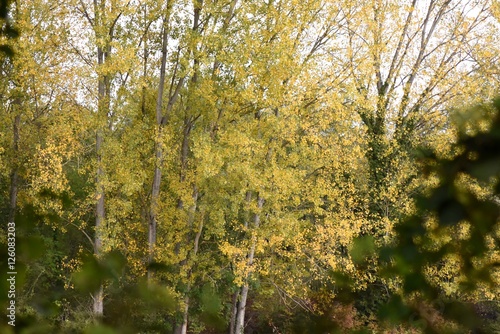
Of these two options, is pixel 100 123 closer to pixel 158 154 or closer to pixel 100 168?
pixel 100 168

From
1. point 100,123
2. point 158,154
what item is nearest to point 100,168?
point 100,123

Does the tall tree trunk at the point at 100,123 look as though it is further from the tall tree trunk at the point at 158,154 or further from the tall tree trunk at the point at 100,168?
the tall tree trunk at the point at 158,154

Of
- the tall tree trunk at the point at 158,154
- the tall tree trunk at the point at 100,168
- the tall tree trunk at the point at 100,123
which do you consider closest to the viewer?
the tall tree trunk at the point at 100,123

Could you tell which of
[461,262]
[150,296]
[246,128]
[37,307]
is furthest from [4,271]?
[246,128]

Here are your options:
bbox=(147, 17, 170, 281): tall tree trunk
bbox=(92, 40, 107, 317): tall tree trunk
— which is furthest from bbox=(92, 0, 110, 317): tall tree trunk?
bbox=(147, 17, 170, 281): tall tree trunk

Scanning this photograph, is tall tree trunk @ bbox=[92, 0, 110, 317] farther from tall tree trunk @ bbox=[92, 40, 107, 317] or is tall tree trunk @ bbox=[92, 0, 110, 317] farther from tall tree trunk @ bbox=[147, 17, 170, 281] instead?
tall tree trunk @ bbox=[147, 17, 170, 281]

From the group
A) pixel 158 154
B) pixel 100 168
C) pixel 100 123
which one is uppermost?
pixel 100 123

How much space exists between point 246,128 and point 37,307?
12921 millimetres

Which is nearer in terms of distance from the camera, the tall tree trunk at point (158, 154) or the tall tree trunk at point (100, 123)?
the tall tree trunk at point (100, 123)

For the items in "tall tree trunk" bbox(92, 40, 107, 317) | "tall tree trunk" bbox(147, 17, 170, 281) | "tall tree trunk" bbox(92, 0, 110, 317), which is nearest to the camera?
"tall tree trunk" bbox(92, 0, 110, 317)

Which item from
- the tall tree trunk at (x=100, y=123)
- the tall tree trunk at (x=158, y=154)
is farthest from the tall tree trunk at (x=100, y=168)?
the tall tree trunk at (x=158, y=154)

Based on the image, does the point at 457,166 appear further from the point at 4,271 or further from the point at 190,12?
the point at 190,12

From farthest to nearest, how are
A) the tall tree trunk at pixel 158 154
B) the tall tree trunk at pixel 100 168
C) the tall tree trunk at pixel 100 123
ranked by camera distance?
the tall tree trunk at pixel 158 154 < the tall tree trunk at pixel 100 168 < the tall tree trunk at pixel 100 123

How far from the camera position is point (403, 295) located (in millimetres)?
1612
